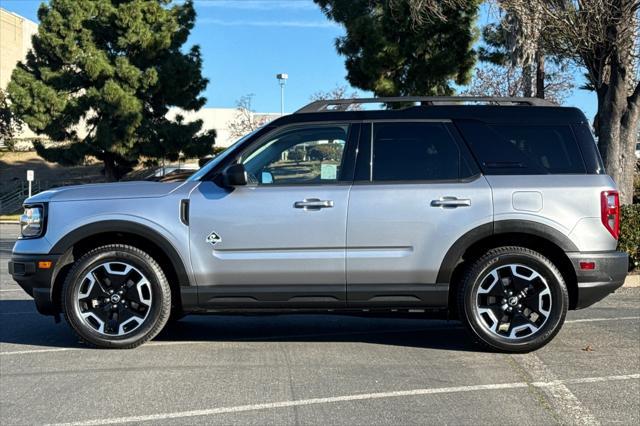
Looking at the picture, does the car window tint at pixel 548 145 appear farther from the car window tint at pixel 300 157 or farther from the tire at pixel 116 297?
the tire at pixel 116 297

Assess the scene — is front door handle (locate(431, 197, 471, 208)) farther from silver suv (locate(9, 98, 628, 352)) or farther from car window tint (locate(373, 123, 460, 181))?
car window tint (locate(373, 123, 460, 181))

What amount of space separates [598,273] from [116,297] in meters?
3.97

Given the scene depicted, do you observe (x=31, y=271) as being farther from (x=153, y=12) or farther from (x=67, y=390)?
(x=153, y=12)

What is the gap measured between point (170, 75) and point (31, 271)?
31882 millimetres

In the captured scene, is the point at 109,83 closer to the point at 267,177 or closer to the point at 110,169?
the point at 110,169

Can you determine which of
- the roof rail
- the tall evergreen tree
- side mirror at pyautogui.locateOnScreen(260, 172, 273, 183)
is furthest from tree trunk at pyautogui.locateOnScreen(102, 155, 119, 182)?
side mirror at pyautogui.locateOnScreen(260, 172, 273, 183)

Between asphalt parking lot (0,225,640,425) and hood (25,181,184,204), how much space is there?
4.26 ft

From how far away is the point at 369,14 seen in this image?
23688 millimetres

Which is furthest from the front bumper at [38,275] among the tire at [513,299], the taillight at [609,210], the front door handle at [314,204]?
the taillight at [609,210]

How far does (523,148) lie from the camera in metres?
5.91

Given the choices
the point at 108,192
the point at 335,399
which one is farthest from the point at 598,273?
the point at 108,192

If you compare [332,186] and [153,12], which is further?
[153,12]

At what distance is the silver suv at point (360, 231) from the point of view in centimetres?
571

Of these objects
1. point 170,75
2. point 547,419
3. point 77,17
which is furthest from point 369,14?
point 547,419
